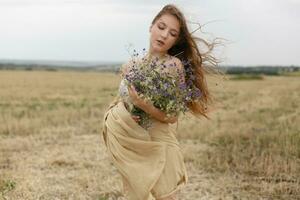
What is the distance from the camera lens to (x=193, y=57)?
14.1 ft

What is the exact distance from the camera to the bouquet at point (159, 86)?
392 cm

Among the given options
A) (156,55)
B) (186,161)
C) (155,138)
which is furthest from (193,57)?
(186,161)

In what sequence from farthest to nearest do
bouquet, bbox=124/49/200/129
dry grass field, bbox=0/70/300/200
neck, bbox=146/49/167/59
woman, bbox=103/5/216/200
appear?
dry grass field, bbox=0/70/300/200, neck, bbox=146/49/167/59, woman, bbox=103/5/216/200, bouquet, bbox=124/49/200/129

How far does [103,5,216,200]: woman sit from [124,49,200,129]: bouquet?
53 millimetres

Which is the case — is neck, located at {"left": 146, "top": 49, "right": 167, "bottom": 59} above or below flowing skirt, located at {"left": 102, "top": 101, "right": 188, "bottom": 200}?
above

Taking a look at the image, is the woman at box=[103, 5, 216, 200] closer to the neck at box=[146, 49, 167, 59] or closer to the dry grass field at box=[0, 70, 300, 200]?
the neck at box=[146, 49, 167, 59]

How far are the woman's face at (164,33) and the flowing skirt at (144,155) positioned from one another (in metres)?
0.50

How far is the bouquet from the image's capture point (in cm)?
392

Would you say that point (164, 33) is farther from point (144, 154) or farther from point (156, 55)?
point (144, 154)

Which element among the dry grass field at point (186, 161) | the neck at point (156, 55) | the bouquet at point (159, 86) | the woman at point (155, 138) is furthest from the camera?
the dry grass field at point (186, 161)

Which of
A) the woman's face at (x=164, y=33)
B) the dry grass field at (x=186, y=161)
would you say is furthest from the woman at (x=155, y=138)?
the dry grass field at (x=186, y=161)

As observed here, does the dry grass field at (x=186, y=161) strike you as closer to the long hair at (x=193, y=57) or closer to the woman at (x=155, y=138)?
the long hair at (x=193, y=57)

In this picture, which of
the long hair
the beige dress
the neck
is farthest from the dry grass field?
the beige dress

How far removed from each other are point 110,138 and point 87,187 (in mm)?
4073
